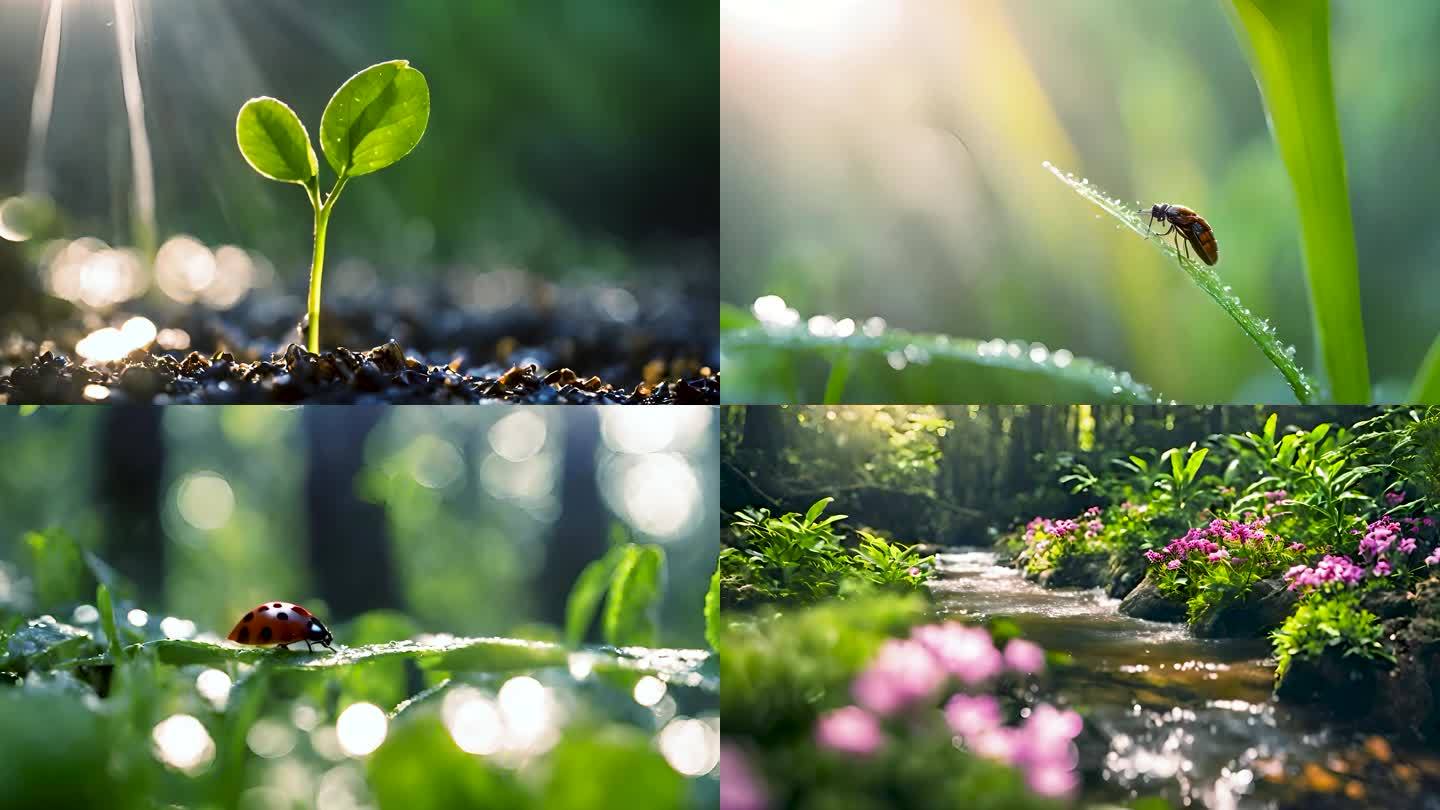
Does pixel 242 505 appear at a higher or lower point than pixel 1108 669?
higher

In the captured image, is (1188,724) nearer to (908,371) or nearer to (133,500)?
(908,371)

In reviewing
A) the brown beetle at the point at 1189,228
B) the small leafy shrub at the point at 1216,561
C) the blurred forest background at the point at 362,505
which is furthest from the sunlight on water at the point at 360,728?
the brown beetle at the point at 1189,228

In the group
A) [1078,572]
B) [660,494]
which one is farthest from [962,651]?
[660,494]

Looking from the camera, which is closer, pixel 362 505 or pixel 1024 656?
pixel 1024 656

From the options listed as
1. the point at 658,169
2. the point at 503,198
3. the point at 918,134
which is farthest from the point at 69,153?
the point at 918,134

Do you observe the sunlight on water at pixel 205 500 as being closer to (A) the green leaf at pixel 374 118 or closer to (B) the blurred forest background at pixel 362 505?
(B) the blurred forest background at pixel 362 505

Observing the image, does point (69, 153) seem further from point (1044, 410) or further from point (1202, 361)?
point (1202, 361)
